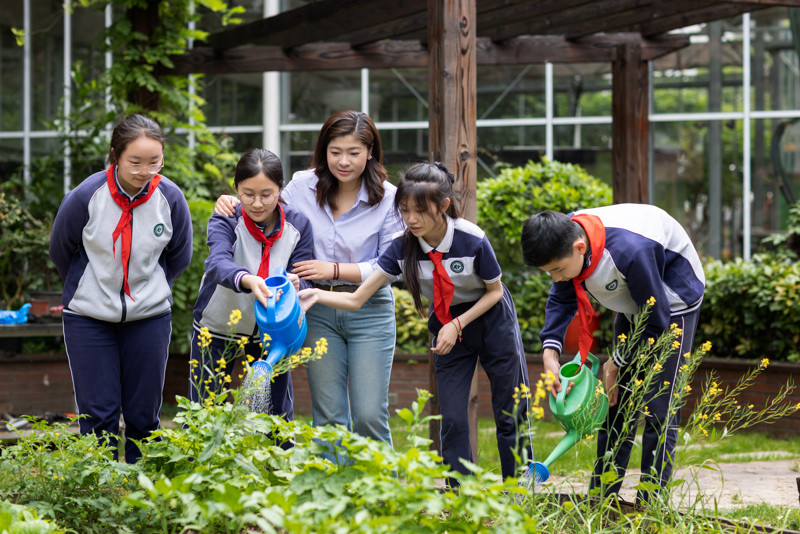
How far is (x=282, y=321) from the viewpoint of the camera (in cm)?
282

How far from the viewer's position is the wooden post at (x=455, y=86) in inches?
154

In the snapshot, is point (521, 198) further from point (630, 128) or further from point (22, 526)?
point (22, 526)

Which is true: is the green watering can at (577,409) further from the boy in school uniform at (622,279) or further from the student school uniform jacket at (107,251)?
the student school uniform jacket at (107,251)

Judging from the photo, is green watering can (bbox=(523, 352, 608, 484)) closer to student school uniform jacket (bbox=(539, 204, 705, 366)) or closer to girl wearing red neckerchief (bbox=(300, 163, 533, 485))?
girl wearing red neckerchief (bbox=(300, 163, 533, 485))

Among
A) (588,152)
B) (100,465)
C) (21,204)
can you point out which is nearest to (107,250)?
(100,465)

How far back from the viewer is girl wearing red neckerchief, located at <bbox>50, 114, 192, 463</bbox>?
318 centimetres

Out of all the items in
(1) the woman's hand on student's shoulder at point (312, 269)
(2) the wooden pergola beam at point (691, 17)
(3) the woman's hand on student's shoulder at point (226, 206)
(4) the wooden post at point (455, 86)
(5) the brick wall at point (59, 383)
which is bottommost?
(5) the brick wall at point (59, 383)

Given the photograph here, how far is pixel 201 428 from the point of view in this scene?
2.38 m

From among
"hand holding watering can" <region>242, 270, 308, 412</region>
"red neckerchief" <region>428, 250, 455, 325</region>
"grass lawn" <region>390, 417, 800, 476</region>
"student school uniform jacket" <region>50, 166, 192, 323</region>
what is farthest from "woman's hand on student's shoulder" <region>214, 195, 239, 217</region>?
"grass lawn" <region>390, 417, 800, 476</region>

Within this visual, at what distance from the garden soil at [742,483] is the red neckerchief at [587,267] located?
2.95ft

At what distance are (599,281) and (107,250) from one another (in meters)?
1.80

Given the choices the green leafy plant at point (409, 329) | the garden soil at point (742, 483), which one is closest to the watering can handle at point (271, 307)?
the garden soil at point (742, 483)

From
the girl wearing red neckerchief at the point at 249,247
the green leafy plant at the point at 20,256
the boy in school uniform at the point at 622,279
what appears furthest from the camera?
the green leafy plant at the point at 20,256

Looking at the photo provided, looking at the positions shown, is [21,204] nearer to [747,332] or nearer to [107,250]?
[107,250]
